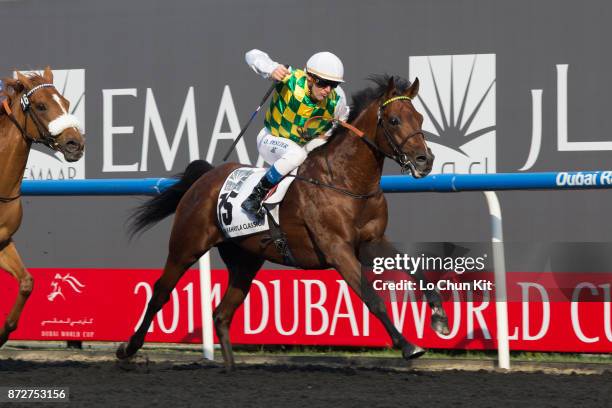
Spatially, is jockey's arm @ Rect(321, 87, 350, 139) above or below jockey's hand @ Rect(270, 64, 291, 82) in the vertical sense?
below

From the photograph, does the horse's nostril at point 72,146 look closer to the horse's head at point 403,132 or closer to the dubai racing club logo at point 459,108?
the horse's head at point 403,132

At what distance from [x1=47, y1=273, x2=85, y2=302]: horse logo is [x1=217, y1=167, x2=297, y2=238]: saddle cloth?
5.15 ft

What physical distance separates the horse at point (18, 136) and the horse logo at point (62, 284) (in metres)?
1.26

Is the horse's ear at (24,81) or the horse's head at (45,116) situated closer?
the horse's head at (45,116)

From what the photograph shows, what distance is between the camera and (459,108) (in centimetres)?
664

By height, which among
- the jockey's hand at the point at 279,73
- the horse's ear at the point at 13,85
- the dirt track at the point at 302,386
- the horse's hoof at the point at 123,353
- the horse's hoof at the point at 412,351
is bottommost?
the dirt track at the point at 302,386

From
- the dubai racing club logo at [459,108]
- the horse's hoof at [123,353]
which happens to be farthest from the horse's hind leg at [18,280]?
the dubai racing club logo at [459,108]

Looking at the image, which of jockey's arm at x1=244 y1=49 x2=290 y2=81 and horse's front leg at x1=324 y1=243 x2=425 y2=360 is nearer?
horse's front leg at x1=324 y1=243 x2=425 y2=360

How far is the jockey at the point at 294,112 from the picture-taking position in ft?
19.0

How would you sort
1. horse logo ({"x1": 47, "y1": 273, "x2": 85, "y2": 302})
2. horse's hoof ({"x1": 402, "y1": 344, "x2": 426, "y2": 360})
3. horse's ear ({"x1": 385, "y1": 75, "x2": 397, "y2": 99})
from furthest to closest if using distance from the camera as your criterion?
horse logo ({"x1": 47, "y1": 273, "x2": 85, "y2": 302}) < horse's ear ({"x1": 385, "y1": 75, "x2": 397, "y2": 99}) < horse's hoof ({"x1": 402, "y1": 344, "x2": 426, "y2": 360})

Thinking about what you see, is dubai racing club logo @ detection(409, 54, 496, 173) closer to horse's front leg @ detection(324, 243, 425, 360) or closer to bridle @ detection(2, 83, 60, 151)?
horse's front leg @ detection(324, 243, 425, 360)

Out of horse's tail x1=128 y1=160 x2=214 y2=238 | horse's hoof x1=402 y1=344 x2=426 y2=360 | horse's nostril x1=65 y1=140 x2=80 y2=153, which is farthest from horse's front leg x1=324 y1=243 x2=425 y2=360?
horse's nostril x1=65 y1=140 x2=80 y2=153

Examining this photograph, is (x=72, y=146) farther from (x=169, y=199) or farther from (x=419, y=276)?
(x=419, y=276)

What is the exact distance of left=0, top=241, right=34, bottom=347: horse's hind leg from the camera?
19.5ft
